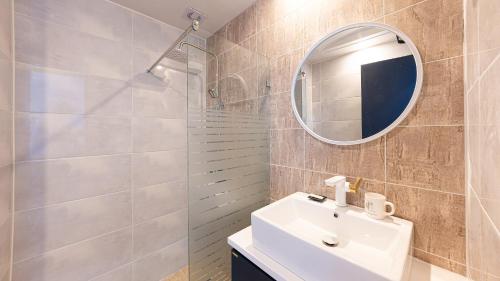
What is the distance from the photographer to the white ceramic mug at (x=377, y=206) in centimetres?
80

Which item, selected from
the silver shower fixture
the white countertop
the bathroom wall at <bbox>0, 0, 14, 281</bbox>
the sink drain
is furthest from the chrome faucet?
the bathroom wall at <bbox>0, 0, 14, 281</bbox>

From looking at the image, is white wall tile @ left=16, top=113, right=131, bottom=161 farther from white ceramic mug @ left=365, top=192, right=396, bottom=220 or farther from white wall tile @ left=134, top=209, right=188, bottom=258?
white ceramic mug @ left=365, top=192, right=396, bottom=220

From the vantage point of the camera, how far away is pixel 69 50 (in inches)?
47.6

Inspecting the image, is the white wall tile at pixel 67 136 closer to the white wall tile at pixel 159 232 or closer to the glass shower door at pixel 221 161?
the white wall tile at pixel 159 232

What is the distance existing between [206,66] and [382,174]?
1171 mm

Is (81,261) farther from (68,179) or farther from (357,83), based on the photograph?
(357,83)

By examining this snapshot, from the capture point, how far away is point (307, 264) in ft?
2.11

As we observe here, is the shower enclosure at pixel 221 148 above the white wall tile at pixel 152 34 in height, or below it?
below

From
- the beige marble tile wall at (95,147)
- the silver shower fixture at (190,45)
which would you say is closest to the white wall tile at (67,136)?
the beige marble tile wall at (95,147)

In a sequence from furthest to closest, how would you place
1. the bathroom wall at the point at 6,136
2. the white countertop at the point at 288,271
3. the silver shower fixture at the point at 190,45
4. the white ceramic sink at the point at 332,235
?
the silver shower fixture at the point at 190,45 → the bathroom wall at the point at 6,136 → the white countertop at the point at 288,271 → the white ceramic sink at the point at 332,235

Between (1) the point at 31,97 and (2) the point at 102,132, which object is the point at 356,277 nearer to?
(2) the point at 102,132

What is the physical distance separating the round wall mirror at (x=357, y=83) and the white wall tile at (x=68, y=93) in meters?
1.40

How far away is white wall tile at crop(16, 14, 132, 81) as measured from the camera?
3.54 ft

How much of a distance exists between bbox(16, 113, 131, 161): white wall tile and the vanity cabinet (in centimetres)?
123
